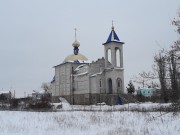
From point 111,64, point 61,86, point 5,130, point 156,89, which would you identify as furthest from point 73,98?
point 156,89

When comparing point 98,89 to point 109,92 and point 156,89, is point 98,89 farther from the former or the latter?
point 156,89

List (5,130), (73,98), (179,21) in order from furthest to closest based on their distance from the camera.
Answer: (73,98)
(5,130)
(179,21)

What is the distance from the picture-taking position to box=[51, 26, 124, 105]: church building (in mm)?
47594

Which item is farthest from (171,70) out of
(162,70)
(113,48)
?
(113,48)

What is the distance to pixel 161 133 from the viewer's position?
11.7 metres

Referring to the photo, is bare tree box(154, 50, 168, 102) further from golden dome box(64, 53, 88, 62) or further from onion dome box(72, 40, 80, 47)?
onion dome box(72, 40, 80, 47)

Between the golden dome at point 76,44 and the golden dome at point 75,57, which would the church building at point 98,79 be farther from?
the golden dome at point 76,44

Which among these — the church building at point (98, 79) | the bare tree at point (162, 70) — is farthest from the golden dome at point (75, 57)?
the bare tree at point (162, 70)

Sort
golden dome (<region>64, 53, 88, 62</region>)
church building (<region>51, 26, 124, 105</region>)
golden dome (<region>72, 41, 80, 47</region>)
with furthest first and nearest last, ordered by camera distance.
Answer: golden dome (<region>72, 41, 80, 47</region>) < golden dome (<region>64, 53, 88, 62</region>) < church building (<region>51, 26, 124, 105</region>)

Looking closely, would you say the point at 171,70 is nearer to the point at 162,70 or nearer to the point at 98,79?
the point at 162,70

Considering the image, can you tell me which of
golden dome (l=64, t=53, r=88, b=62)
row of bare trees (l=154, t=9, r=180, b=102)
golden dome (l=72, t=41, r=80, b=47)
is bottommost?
row of bare trees (l=154, t=9, r=180, b=102)

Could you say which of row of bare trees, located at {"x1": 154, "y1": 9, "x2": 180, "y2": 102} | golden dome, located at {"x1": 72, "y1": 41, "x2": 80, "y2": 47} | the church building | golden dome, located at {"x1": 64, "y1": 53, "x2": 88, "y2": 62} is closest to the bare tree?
row of bare trees, located at {"x1": 154, "y1": 9, "x2": 180, "y2": 102}

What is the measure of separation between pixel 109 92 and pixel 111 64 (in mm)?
5338

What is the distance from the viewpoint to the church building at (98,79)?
1874 inches
